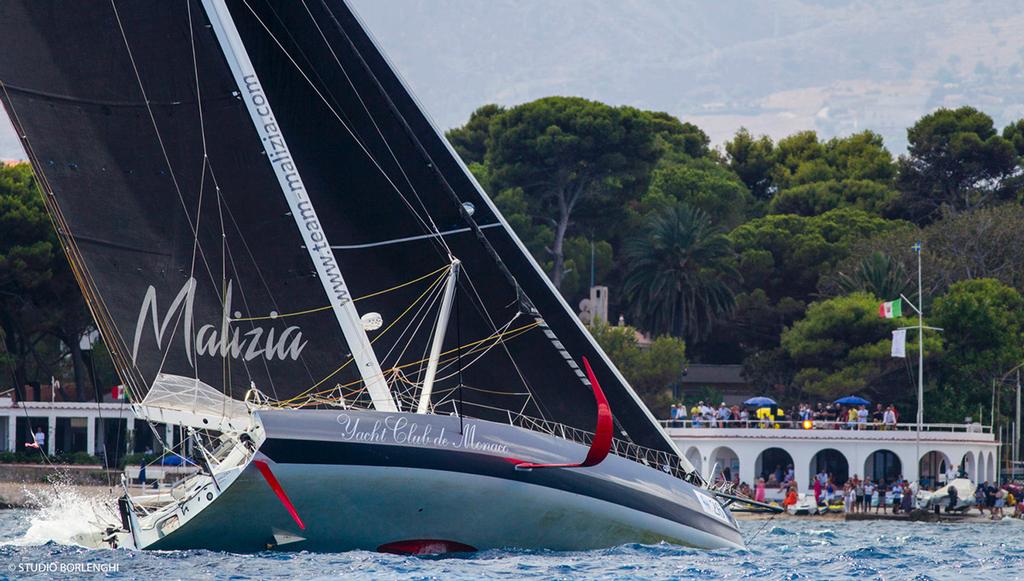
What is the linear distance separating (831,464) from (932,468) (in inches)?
153

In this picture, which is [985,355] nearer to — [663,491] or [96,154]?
[663,491]

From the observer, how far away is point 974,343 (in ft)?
230

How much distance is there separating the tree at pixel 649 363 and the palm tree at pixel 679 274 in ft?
28.3

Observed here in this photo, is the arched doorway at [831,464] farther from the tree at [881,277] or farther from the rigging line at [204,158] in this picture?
the rigging line at [204,158]

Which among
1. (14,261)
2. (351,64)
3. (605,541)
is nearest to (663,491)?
(605,541)

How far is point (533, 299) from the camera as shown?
2664 cm

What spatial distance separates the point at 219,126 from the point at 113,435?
44.0 metres

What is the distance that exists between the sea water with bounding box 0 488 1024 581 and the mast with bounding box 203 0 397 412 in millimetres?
2850

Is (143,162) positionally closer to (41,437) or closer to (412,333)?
(412,333)

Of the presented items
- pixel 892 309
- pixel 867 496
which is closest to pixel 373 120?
pixel 867 496

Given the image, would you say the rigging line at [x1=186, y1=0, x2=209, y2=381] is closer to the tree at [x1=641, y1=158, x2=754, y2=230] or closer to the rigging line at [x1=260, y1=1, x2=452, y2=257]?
the rigging line at [x1=260, y1=1, x2=452, y2=257]

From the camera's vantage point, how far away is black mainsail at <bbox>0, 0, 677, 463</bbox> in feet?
79.8

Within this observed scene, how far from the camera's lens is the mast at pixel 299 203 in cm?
2442

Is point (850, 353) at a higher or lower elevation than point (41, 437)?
higher
